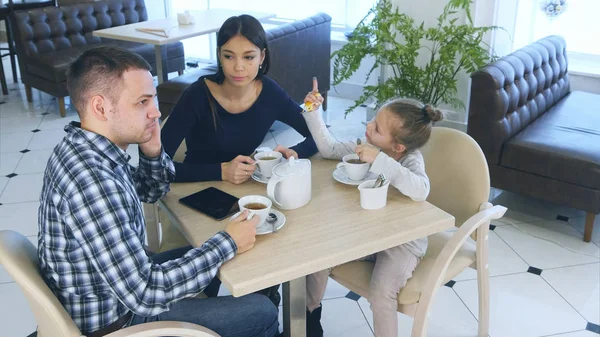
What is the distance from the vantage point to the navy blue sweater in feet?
6.64

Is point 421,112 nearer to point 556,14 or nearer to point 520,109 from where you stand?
point 520,109

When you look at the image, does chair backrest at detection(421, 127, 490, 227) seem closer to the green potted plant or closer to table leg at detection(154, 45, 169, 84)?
the green potted plant

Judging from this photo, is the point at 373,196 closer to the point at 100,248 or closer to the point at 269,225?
the point at 269,225

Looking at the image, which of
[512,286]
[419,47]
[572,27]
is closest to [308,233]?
[512,286]

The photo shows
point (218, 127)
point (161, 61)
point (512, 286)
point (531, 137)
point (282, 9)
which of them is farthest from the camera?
point (282, 9)

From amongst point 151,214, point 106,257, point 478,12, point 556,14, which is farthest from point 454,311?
point 556,14

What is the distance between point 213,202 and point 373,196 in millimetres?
455

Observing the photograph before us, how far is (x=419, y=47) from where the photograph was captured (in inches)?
148

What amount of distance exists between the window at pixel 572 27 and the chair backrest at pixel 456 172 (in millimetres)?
2366

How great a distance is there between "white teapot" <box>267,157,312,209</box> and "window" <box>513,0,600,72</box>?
2.98m

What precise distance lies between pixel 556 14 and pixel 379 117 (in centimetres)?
278

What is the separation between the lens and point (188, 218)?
5.26 ft

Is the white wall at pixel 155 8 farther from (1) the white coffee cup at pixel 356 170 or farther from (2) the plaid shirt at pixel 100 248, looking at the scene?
(2) the plaid shirt at pixel 100 248

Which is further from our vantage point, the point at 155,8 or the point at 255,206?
the point at 155,8
